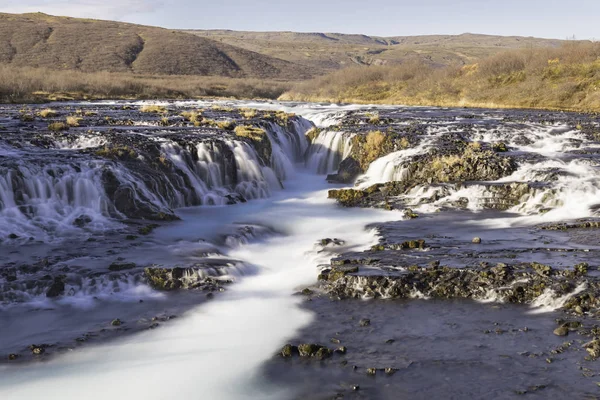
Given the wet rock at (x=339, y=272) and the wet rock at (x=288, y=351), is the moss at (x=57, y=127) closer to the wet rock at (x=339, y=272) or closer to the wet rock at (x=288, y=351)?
the wet rock at (x=339, y=272)

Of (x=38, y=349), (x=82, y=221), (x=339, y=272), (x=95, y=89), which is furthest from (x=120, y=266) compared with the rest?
(x=95, y=89)

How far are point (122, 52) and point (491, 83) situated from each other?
99049 millimetres

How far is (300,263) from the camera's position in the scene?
17.1 m

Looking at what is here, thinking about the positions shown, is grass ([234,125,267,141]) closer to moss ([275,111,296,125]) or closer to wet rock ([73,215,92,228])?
moss ([275,111,296,125])

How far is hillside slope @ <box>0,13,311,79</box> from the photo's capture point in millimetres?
128250

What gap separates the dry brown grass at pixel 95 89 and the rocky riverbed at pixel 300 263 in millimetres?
33537

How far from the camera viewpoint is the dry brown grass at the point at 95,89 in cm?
6134

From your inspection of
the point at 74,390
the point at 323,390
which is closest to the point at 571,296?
the point at 323,390

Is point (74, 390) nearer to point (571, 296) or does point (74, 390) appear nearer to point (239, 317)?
point (239, 317)

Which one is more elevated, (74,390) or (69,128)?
(69,128)

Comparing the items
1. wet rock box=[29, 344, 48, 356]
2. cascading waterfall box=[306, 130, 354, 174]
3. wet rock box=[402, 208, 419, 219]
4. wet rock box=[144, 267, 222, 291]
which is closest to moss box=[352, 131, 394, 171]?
cascading waterfall box=[306, 130, 354, 174]

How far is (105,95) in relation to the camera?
73.2 m

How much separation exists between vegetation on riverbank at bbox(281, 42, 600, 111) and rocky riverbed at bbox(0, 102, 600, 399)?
2758 cm

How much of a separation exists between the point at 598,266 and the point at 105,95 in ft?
220
